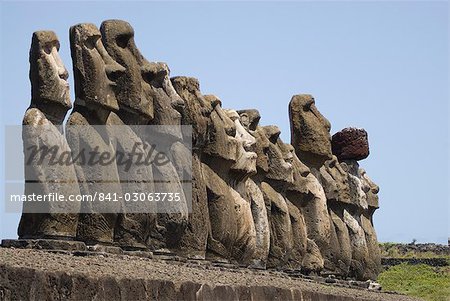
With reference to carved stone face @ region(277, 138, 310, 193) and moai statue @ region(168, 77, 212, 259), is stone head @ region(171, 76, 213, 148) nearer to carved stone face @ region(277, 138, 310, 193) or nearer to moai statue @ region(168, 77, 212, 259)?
moai statue @ region(168, 77, 212, 259)

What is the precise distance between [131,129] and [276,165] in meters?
5.36

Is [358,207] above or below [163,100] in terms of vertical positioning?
below

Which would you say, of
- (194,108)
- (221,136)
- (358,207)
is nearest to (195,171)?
(194,108)

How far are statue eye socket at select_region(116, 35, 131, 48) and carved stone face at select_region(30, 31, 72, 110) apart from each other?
1418 millimetres

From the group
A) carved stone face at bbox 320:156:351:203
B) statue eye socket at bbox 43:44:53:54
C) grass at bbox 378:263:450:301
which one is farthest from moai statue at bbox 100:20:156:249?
grass at bbox 378:263:450:301

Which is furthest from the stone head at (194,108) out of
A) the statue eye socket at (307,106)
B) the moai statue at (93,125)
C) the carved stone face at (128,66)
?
the statue eye socket at (307,106)

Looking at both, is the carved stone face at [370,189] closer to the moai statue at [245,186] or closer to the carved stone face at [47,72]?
the moai statue at [245,186]

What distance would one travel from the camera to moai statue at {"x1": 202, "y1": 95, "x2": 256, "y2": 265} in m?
17.1

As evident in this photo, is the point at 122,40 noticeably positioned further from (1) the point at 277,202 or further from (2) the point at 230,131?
(1) the point at 277,202

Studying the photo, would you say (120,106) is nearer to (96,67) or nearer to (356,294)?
(96,67)

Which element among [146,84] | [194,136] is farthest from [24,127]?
[194,136]

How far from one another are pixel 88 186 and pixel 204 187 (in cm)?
294

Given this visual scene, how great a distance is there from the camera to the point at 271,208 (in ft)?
64.7

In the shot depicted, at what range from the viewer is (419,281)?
3409cm
